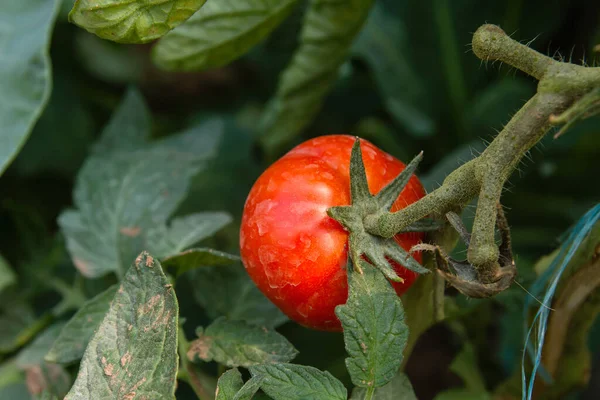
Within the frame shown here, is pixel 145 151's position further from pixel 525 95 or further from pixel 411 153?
pixel 525 95

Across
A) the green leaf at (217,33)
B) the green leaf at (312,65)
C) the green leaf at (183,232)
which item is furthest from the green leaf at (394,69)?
the green leaf at (183,232)

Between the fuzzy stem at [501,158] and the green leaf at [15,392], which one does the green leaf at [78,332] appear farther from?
the fuzzy stem at [501,158]

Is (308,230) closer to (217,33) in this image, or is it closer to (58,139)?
(217,33)

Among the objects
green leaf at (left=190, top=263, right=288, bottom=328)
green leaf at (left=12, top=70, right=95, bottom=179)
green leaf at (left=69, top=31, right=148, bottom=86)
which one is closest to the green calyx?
green leaf at (left=190, top=263, right=288, bottom=328)

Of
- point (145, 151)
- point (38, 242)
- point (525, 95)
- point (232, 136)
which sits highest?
point (525, 95)

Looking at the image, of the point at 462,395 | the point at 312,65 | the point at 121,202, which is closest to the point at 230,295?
the point at 121,202

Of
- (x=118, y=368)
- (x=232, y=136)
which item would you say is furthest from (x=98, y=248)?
(x=232, y=136)
